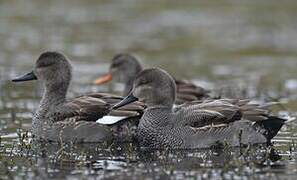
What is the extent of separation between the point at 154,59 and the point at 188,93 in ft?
24.7

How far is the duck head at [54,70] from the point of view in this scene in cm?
1386

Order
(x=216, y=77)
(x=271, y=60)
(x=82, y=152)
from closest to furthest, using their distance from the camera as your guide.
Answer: (x=82, y=152) → (x=216, y=77) → (x=271, y=60)

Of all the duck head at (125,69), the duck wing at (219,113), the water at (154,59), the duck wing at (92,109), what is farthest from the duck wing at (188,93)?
the duck wing at (219,113)

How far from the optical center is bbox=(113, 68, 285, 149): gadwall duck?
12672 millimetres

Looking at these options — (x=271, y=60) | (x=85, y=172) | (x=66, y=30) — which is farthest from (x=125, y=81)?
(x=66, y=30)

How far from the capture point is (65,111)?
13.4 m

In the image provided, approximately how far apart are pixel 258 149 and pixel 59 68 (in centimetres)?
333

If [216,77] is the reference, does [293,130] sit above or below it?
below

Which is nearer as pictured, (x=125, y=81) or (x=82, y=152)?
(x=82, y=152)

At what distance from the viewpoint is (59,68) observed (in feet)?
45.6

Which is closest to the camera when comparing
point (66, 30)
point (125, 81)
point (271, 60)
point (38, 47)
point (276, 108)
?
point (276, 108)

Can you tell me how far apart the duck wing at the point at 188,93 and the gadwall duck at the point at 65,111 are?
2.68 meters

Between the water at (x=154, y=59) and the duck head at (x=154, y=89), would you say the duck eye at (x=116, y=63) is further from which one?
the duck head at (x=154, y=89)

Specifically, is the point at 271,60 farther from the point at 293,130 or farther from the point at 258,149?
the point at 258,149
